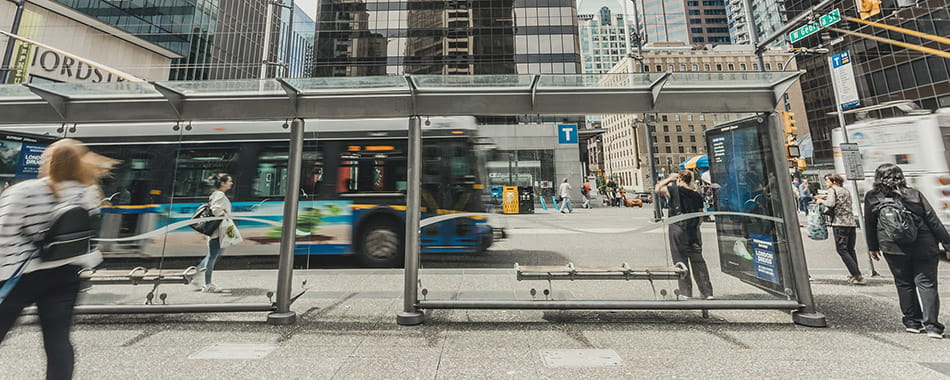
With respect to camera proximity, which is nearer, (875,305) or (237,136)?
(875,305)

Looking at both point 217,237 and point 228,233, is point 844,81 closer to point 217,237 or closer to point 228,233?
point 228,233

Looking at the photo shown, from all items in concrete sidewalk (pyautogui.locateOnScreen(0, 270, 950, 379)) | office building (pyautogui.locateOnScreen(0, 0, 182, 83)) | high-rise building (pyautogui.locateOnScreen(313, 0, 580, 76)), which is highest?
high-rise building (pyautogui.locateOnScreen(313, 0, 580, 76))

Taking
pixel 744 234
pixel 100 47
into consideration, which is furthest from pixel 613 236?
pixel 100 47

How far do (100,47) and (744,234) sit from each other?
33318 millimetres

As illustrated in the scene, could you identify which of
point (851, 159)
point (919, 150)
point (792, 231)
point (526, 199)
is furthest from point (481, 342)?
point (919, 150)

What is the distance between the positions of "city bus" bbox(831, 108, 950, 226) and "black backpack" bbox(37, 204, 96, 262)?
11602mm

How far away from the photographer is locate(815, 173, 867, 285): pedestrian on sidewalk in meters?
5.38

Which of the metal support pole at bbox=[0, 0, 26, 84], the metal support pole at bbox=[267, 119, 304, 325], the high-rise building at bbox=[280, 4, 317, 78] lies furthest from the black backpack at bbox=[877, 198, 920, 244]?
the metal support pole at bbox=[0, 0, 26, 84]

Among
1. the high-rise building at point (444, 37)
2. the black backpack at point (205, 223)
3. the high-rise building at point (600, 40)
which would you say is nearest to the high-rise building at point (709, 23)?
the high-rise building at point (600, 40)

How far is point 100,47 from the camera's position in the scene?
67.7ft

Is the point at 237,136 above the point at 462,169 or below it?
above

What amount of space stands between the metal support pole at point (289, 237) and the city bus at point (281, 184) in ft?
1.24

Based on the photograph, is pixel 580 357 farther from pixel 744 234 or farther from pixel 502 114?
pixel 744 234

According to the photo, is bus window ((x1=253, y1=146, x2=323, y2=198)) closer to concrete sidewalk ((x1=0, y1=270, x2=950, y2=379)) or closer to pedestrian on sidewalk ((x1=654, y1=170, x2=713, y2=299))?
concrete sidewalk ((x1=0, y1=270, x2=950, y2=379))
